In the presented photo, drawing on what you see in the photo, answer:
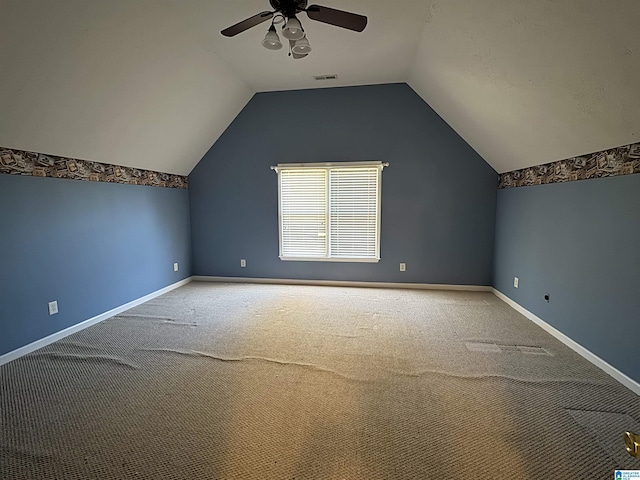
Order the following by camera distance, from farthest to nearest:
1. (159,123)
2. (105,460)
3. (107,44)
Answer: (159,123) → (107,44) → (105,460)

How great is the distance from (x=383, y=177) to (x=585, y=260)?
257 centimetres

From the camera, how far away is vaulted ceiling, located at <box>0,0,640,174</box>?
191 cm

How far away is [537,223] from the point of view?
11.2 feet

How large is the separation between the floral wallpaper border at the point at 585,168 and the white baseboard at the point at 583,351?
56.8 inches

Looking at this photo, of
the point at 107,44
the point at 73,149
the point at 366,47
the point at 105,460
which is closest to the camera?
the point at 105,460

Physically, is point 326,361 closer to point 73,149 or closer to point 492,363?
point 492,363

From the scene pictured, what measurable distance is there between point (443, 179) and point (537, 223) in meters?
1.38

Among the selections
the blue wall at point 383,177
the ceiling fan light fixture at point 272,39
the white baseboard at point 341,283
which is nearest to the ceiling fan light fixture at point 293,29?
the ceiling fan light fixture at point 272,39

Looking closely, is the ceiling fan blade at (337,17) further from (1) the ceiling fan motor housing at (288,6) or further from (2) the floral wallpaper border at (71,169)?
(2) the floral wallpaper border at (71,169)

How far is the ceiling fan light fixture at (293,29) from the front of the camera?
78.9 inches

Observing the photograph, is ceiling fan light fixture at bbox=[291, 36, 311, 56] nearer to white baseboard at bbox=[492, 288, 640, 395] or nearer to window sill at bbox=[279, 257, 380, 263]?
window sill at bbox=[279, 257, 380, 263]

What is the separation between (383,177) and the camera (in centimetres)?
455

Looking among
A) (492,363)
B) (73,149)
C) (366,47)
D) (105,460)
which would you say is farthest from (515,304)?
(73,149)

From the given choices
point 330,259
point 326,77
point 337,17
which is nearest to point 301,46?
point 337,17
